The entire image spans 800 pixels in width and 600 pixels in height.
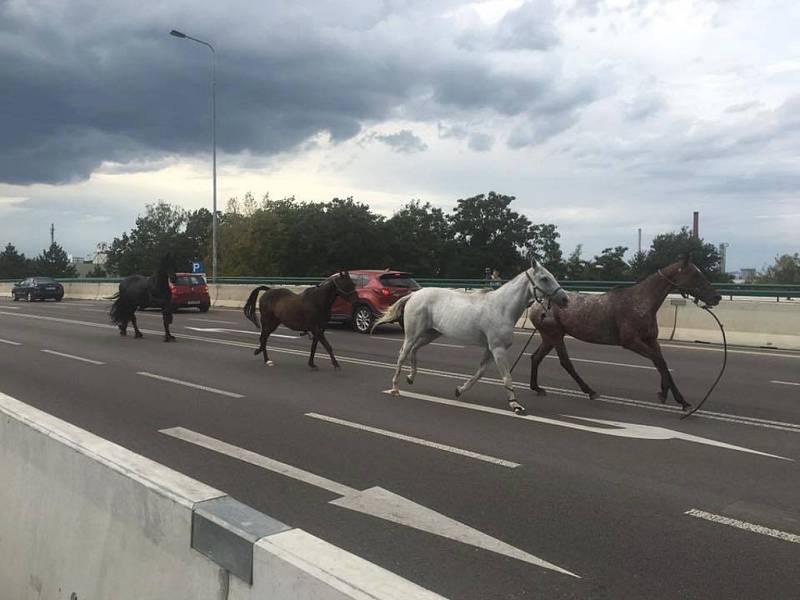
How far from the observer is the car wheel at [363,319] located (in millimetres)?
19000

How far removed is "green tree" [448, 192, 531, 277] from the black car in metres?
47.7

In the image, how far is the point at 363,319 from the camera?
19.2 m

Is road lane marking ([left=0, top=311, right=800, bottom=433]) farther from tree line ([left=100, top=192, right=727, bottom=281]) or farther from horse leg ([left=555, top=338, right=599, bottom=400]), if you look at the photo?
tree line ([left=100, top=192, right=727, bottom=281])

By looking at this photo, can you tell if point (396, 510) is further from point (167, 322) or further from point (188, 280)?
point (188, 280)

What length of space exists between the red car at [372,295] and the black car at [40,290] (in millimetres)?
25703

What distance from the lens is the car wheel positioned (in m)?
19.0

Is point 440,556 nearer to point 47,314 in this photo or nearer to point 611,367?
point 611,367

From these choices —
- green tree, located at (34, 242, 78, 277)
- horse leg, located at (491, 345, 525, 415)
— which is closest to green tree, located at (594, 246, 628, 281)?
horse leg, located at (491, 345, 525, 415)

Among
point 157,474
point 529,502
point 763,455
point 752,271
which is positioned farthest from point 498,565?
point 752,271

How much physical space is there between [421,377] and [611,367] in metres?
3.70

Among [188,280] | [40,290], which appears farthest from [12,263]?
[188,280]

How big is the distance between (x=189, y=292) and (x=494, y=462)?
2361cm

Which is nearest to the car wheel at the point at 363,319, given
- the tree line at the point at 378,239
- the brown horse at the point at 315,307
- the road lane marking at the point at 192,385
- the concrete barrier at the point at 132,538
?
the brown horse at the point at 315,307

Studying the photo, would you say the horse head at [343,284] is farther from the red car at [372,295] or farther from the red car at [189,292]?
the red car at [189,292]
